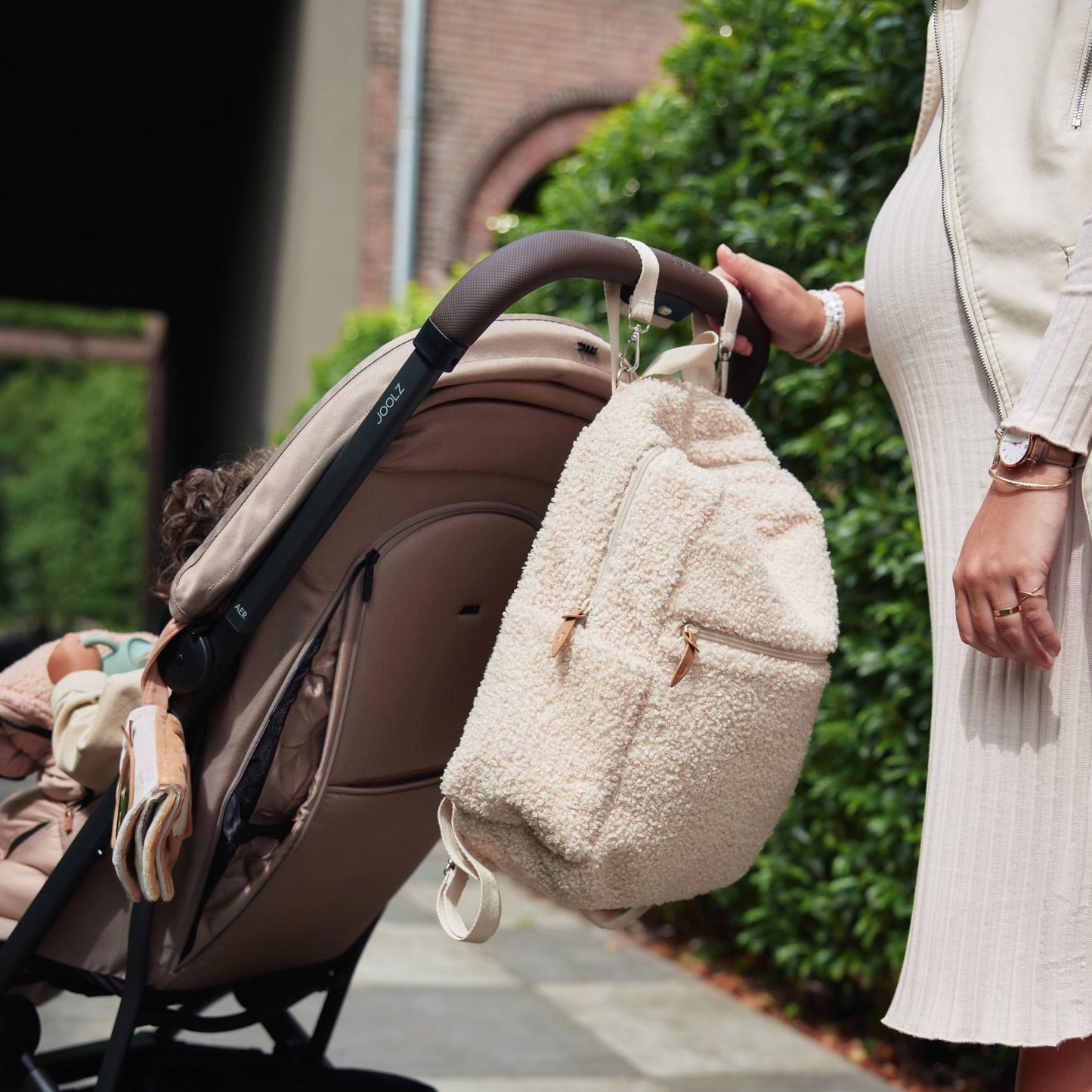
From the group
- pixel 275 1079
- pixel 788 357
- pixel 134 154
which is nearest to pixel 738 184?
pixel 788 357

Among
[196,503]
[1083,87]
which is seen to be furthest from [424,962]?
[1083,87]

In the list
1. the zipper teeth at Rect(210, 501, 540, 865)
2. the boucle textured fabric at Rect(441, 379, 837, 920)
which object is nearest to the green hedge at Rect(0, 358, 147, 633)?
the zipper teeth at Rect(210, 501, 540, 865)

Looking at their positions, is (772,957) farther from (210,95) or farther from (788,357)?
(210,95)

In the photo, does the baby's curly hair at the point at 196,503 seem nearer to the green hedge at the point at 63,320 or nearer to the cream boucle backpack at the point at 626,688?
the cream boucle backpack at the point at 626,688

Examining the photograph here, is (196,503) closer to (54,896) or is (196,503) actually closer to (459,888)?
(54,896)

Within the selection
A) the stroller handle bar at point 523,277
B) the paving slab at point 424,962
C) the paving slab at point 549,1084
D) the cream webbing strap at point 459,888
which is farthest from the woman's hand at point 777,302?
the paving slab at point 424,962

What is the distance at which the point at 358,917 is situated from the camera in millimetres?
1934

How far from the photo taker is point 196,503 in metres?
1.84

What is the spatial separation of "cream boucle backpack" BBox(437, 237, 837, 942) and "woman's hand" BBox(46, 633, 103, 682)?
84cm

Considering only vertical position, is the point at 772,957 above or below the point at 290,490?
below

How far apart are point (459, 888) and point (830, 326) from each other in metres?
0.95

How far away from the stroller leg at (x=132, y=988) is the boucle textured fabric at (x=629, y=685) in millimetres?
534

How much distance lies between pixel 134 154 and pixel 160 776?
1196 centimetres

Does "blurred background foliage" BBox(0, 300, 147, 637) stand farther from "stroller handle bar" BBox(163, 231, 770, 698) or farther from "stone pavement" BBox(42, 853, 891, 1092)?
"stroller handle bar" BBox(163, 231, 770, 698)
